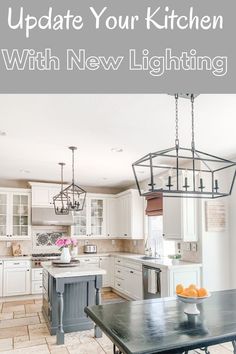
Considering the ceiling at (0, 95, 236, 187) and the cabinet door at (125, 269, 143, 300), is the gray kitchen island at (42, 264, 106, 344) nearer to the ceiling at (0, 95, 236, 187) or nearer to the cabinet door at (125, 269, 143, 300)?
the cabinet door at (125, 269, 143, 300)

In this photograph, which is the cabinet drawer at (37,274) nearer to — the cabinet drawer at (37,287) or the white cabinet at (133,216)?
the cabinet drawer at (37,287)

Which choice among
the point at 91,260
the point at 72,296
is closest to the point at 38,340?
the point at 72,296

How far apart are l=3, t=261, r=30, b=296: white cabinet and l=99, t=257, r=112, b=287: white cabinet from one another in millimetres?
1654

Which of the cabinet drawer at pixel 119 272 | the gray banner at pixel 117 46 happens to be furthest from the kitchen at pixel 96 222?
the gray banner at pixel 117 46

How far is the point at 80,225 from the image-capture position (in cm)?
722

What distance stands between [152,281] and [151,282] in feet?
0.15

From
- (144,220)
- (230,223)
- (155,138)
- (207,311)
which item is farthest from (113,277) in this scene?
(207,311)

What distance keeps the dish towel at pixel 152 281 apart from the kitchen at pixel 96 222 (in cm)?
2

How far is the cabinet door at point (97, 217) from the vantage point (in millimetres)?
7328

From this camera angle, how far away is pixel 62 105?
8.87ft

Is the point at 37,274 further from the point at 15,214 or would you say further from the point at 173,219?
the point at 173,219

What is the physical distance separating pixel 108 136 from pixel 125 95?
1.25 m

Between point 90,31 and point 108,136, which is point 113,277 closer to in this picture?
point 108,136

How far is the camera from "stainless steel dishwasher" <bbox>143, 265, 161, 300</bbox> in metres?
4.74
